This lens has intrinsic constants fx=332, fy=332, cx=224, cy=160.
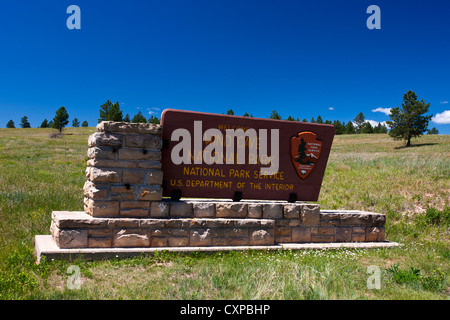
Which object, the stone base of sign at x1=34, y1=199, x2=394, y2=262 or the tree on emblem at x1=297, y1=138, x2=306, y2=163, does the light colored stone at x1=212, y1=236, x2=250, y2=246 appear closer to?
the stone base of sign at x1=34, y1=199, x2=394, y2=262

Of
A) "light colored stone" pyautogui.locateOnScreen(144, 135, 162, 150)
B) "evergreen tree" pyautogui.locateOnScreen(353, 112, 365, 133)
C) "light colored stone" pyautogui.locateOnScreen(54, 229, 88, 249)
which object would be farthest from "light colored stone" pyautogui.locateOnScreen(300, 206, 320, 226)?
"evergreen tree" pyautogui.locateOnScreen(353, 112, 365, 133)

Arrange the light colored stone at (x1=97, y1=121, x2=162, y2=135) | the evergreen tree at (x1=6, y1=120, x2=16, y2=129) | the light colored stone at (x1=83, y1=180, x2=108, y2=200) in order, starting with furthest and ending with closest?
the evergreen tree at (x1=6, y1=120, x2=16, y2=129) → the light colored stone at (x1=97, y1=121, x2=162, y2=135) → the light colored stone at (x1=83, y1=180, x2=108, y2=200)

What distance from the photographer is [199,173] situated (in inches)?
292

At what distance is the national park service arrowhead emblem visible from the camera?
8141mm

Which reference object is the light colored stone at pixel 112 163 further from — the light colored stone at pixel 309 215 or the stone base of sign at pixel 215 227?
the light colored stone at pixel 309 215

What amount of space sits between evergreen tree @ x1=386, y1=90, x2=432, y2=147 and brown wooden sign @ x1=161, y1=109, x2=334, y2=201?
51035 mm

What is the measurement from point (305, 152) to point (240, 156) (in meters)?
1.73

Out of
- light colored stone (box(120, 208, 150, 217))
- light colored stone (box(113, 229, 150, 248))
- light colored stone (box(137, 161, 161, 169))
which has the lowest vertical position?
light colored stone (box(113, 229, 150, 248))

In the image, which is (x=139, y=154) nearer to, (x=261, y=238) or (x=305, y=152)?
(x=261, y=238)

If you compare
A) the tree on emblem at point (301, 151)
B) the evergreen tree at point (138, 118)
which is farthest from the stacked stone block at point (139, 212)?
the evergreen tree at point (138, 118)

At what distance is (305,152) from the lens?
27.0 feet

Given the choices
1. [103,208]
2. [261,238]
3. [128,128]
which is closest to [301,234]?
[261,238]

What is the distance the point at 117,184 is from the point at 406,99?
2267 inches
